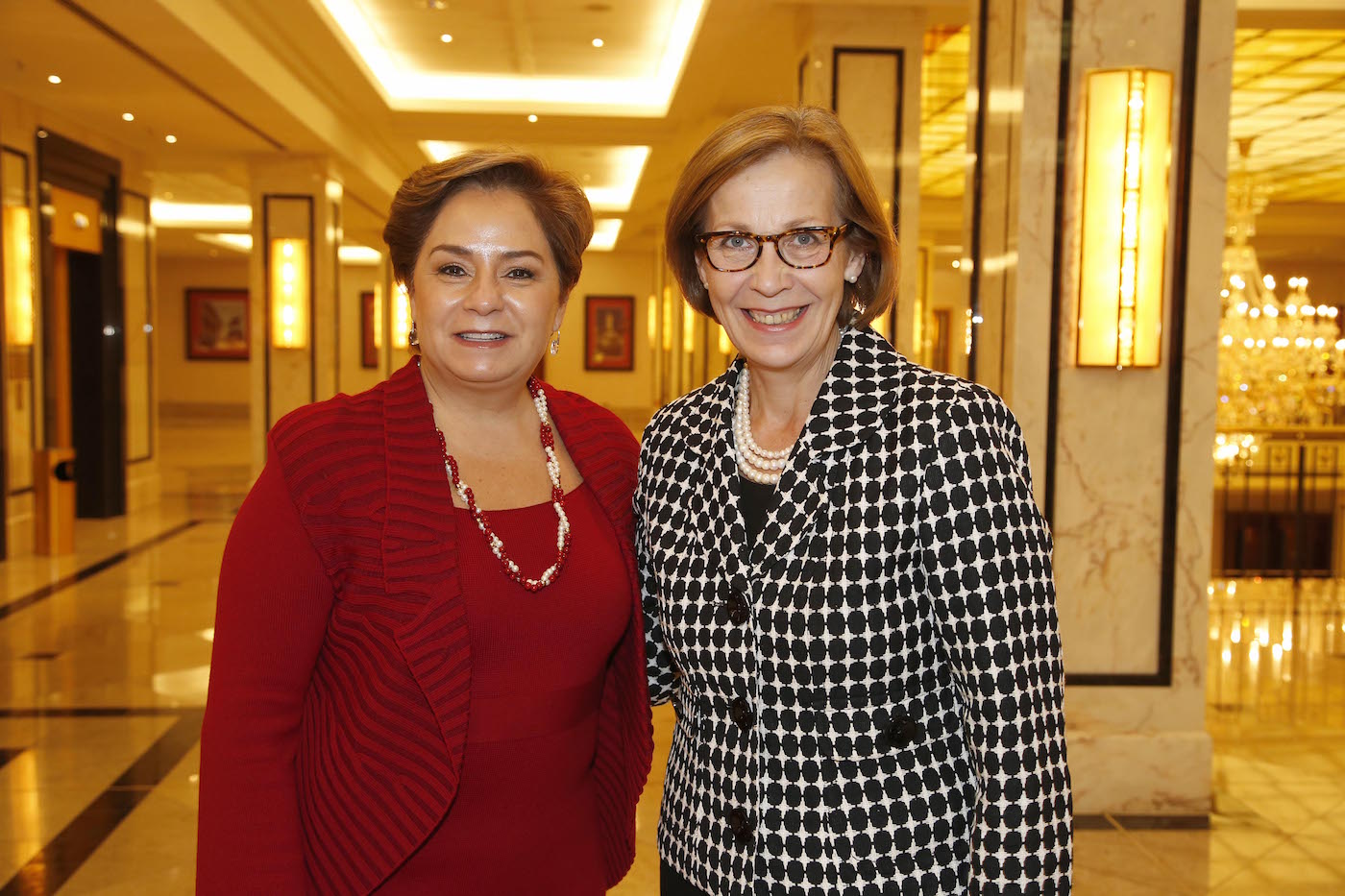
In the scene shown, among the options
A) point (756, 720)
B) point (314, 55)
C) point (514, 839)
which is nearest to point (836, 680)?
point (756, 720)

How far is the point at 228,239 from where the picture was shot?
22844mm

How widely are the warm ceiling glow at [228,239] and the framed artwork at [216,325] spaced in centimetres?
256

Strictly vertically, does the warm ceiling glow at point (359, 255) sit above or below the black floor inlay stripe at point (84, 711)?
above

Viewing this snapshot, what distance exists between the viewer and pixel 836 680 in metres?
1.48

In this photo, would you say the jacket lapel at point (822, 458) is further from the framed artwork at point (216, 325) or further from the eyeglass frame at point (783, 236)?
the framed artwork at point (216, 325)

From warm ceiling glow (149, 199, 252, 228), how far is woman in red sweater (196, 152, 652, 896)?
791 inches

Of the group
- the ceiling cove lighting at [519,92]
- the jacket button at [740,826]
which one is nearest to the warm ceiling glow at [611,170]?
the ceiling cove lighting at [519,92]

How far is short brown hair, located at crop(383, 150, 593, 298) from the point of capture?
5.54ft

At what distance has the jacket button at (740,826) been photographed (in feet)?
5.02

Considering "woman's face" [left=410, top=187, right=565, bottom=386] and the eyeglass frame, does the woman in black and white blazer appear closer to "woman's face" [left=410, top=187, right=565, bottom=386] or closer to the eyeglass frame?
the eyeglass frame

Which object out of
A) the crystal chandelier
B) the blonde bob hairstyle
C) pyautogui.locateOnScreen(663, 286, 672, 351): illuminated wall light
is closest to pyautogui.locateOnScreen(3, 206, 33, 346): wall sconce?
the blonde bob hairstyle

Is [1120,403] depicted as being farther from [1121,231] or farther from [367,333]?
[367,333]

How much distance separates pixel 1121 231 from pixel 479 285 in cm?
294

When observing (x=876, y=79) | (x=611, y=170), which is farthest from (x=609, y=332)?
(x=876, y=79)
